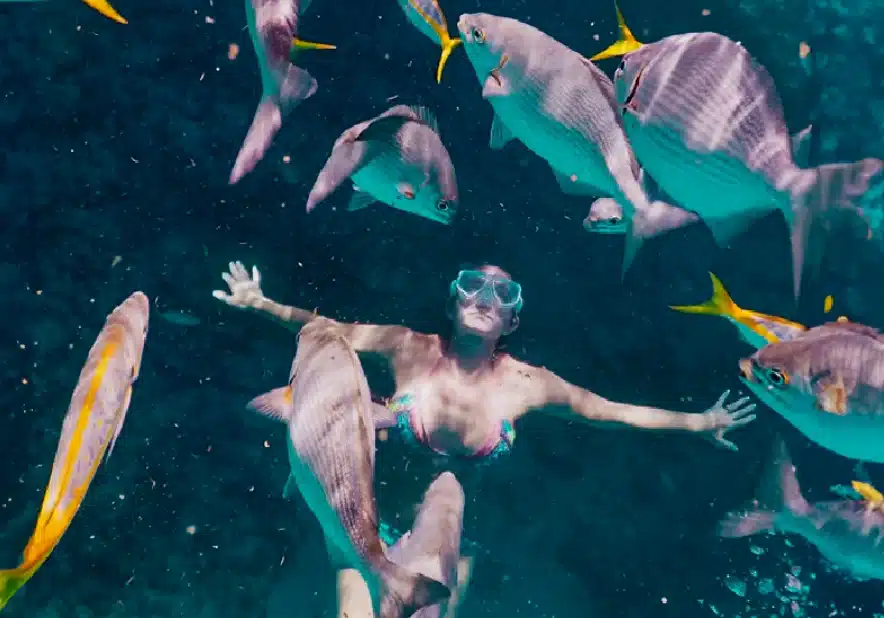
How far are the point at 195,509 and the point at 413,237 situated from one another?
3.23 metres

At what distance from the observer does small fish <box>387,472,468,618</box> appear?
12.2ft

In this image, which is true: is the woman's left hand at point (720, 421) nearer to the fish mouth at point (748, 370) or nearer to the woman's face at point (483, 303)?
the woman's face at point (483, 303)

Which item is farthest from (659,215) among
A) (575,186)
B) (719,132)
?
(719,132)

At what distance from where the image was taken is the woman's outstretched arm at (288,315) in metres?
4.40

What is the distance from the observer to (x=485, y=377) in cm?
457

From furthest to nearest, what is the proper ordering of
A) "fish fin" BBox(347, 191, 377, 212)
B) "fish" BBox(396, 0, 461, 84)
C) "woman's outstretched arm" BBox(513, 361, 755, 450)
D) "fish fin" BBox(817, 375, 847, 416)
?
"woman's outstretched arm" BBox(513, 361, 755, 450) → "fish fin" BBox(347, 191, 377, 212) → "fish" BBox(396, 0, 461, 84) → "fish fin" BBox(817, 375, 847, 416)

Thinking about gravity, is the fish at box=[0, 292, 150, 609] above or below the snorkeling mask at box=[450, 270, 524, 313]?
above

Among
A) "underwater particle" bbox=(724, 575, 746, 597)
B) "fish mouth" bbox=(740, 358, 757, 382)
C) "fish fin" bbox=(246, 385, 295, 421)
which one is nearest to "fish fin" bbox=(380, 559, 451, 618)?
"fish fin" bbox=(246, 385, 295, 421)

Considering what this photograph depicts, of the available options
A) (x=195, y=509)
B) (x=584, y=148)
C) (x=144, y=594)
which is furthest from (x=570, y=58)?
(x=144, y=594)

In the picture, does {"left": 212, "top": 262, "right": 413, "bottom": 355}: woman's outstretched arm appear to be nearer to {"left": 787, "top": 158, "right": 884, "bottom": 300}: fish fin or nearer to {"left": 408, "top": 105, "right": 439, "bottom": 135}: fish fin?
{"left": 408, "top": 105, "right": 439, "bottom": 135}: fish fin

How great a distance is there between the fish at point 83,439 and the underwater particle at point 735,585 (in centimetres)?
634

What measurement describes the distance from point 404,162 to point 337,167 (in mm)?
483

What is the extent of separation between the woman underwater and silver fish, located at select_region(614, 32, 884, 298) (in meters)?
2.14

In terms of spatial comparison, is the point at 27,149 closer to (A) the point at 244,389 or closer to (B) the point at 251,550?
(A) the point at 244,389
